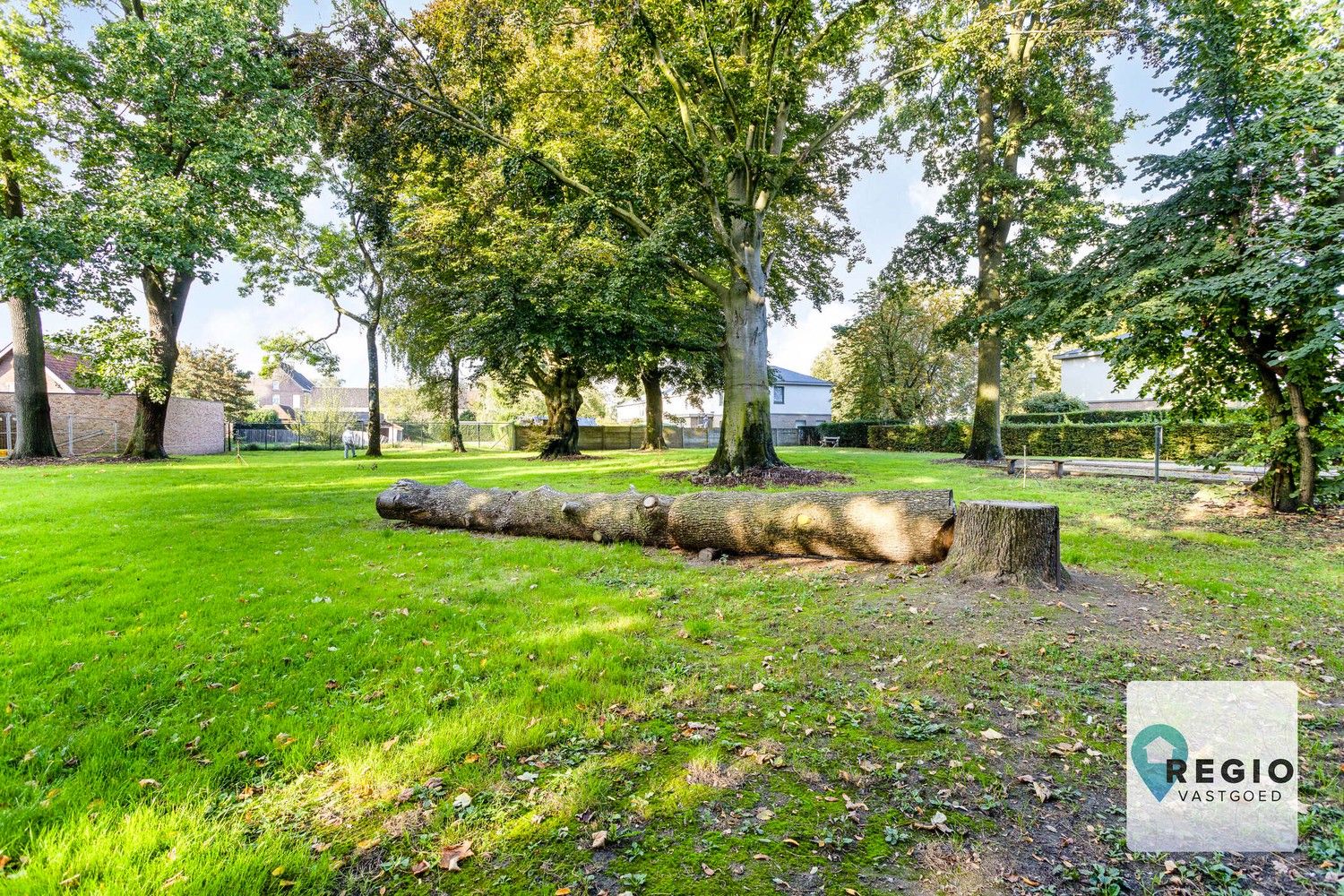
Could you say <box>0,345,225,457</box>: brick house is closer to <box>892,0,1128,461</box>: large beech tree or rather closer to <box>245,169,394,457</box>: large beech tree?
<box>245,169,394,457</box>: large beech tree

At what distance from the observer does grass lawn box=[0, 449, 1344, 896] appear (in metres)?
1.87

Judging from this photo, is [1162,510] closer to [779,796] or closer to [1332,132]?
[1332,132]

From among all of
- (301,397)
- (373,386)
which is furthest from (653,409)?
(301,397)

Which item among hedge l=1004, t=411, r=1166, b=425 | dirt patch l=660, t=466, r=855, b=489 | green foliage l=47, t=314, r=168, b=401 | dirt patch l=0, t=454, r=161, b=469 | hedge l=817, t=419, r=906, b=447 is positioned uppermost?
green foliage l=47, t=314, r=168, b=401

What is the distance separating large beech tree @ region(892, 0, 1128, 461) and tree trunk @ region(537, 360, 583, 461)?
530 inches

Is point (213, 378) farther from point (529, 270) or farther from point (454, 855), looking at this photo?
point (454, 855)

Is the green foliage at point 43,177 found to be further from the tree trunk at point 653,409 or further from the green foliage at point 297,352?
the tree trunk at point 653,409

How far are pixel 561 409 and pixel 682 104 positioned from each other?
14.0 meters

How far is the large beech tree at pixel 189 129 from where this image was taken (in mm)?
14000

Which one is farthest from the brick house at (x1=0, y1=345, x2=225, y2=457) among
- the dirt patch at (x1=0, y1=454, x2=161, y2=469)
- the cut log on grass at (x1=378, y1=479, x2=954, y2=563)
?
the cut log on grass at (x1=378, y1=479, x2=954, y2=563)

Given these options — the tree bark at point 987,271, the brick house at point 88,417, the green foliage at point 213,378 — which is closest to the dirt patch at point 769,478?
the tree bark at point 987,271

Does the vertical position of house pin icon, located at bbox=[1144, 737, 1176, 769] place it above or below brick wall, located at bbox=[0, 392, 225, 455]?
below

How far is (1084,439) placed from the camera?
21.8 meters

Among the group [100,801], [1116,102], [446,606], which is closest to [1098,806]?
[100,801]
